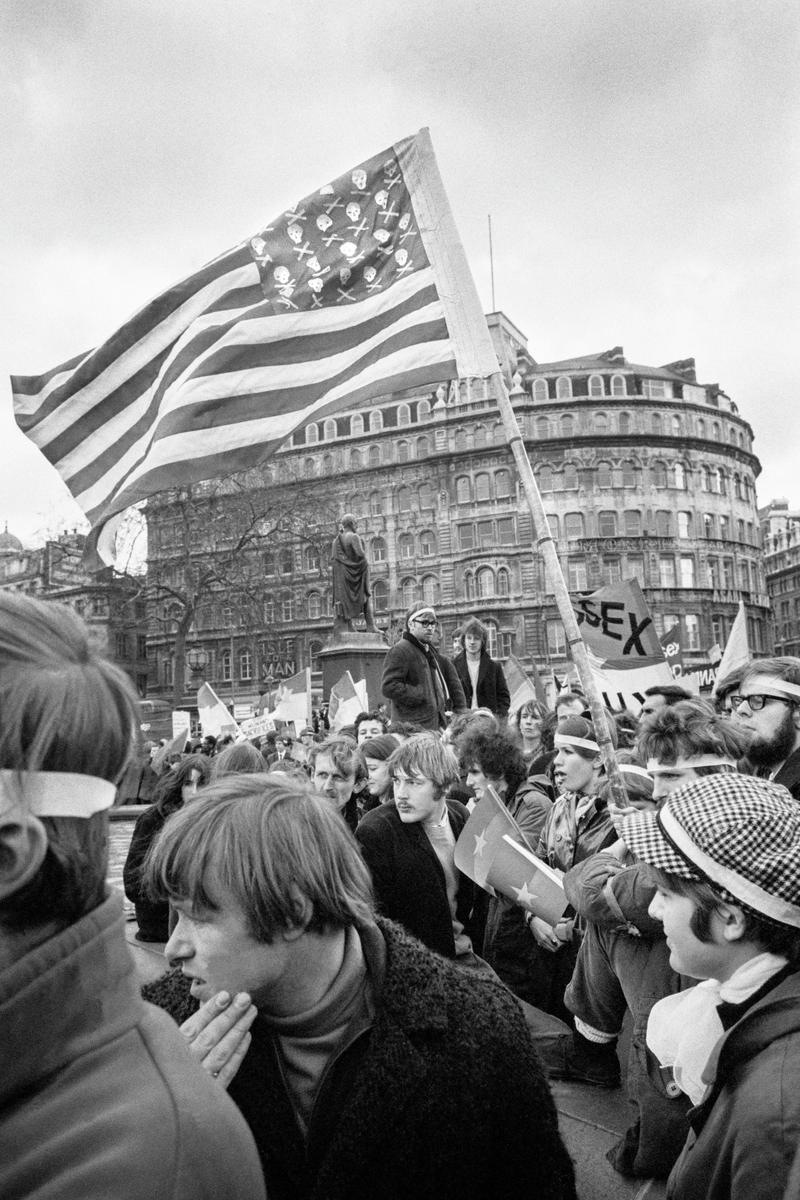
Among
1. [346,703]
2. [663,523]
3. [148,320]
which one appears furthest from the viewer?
[663,523]

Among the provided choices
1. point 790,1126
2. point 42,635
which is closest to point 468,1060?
point 790,1126

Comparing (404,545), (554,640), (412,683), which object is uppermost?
(404,545)

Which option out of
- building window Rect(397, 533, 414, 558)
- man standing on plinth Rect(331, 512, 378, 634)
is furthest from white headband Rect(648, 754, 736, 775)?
building window Rect(397, 533, 414, 558)

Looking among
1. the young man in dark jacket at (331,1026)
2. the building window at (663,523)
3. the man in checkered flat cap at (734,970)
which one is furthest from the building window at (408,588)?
the young man in dark jacket at (331,1026)

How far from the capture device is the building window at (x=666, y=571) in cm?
6303

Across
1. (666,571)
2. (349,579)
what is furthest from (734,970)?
(666,571)

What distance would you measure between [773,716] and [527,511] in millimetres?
60711

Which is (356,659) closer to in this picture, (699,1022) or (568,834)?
(568,834)

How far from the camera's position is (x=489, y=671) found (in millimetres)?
8711

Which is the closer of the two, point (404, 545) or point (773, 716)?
point (773, 716)

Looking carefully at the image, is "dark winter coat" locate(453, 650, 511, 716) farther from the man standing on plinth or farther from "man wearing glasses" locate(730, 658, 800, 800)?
the man standing on plinth

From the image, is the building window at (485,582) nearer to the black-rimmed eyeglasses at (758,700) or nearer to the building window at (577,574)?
the building window at (577,574)

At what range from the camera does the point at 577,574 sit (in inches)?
2452

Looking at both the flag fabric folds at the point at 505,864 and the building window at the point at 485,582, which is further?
the building window at the point at 485,582
